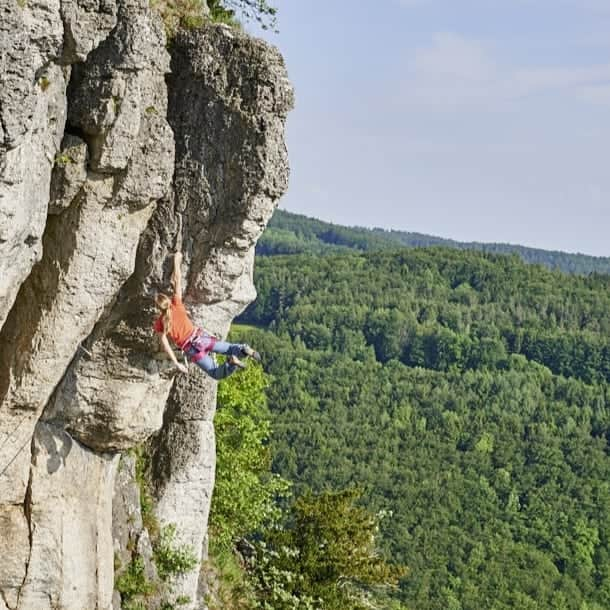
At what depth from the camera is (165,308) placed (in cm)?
1466

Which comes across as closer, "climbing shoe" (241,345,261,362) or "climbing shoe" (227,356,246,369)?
"climbing shoe" (241,345,261,362)

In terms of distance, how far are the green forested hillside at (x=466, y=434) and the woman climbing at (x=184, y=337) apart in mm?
76577

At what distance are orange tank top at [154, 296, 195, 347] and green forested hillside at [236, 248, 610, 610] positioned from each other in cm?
7686

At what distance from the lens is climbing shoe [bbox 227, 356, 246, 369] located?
14633 mm

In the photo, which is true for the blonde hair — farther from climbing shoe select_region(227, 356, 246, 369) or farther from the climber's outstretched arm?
climbing shoe select_region(227, 356, 246, 369)

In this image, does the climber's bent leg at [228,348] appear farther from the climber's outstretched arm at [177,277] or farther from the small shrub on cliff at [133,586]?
the small shrub on cliff at [133,586]

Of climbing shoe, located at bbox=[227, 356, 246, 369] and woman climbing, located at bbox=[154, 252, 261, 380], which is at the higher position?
woman climbing, located at bbox=[154, 252, 261, 380]

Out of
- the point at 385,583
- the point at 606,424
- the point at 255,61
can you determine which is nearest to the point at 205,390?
the point at 255,61

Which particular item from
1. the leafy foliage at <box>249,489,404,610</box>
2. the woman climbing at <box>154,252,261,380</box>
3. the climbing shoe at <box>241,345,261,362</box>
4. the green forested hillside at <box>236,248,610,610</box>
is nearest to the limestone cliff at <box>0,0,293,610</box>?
the woman climbing at <box>154,252,261,380</box>

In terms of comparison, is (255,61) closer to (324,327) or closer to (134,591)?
(134,591)

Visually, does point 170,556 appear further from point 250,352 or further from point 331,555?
point 331,555

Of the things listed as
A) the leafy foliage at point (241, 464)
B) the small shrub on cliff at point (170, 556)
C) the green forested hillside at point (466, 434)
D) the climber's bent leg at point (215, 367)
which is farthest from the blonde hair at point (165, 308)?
the green forested hillside at point (466, 434)

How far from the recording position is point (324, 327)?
18825 cm

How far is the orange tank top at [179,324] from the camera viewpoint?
14508mm
